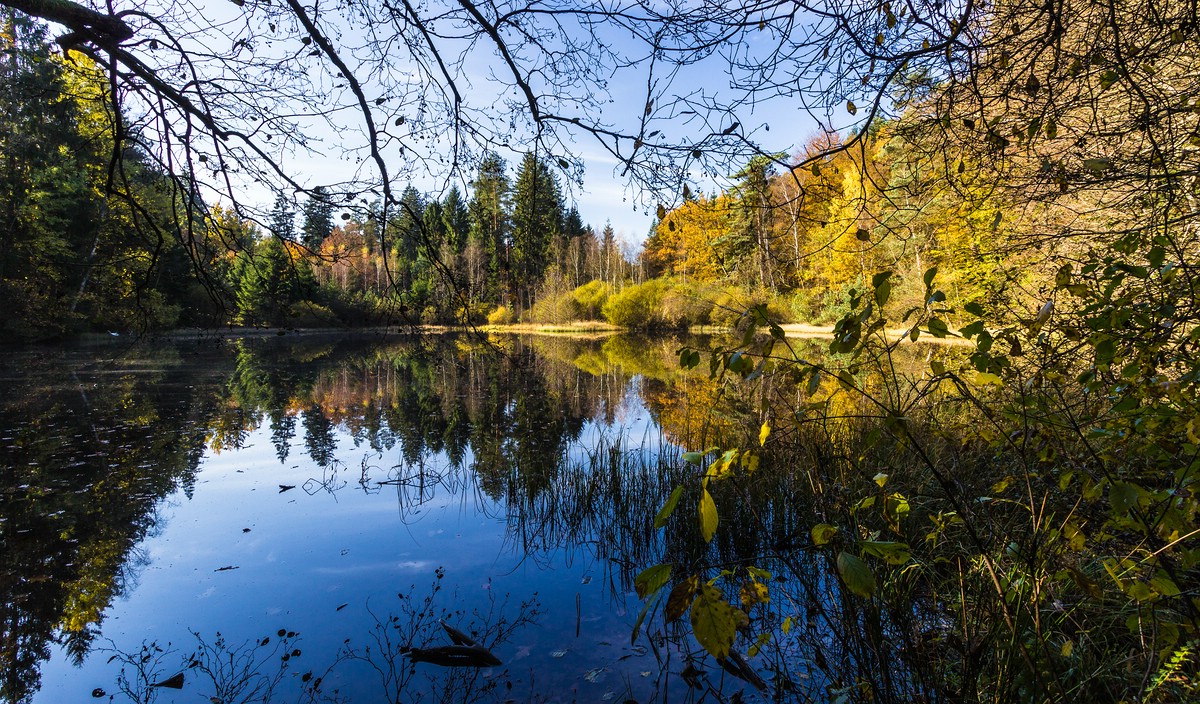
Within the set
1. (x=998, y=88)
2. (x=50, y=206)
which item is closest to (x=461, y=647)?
(x=998, y=88)

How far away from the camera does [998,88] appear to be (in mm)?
3152

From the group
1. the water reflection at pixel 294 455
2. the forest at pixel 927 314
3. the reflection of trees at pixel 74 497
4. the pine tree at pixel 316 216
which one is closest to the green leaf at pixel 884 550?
the forest at pixel 927 314

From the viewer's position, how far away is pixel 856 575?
103 centimetres

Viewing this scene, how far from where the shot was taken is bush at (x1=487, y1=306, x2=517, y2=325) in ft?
127

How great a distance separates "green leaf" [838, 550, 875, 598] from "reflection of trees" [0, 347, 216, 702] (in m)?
4.21

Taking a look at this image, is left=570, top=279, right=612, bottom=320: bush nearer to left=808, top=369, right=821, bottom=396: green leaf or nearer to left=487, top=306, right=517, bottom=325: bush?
left=487, top=306, right=517, bottom=325: bush

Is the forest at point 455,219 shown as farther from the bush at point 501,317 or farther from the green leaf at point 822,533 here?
the bush at point 501,317

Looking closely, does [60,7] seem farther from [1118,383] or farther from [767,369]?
[1118,383]

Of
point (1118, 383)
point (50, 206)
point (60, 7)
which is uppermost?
point (50, 206)

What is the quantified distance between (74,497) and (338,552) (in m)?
3.35

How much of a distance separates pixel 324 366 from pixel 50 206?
1053 cm

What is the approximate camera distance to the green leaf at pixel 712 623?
40.0 inches

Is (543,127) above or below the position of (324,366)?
above

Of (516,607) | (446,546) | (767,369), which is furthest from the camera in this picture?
(446,546)
